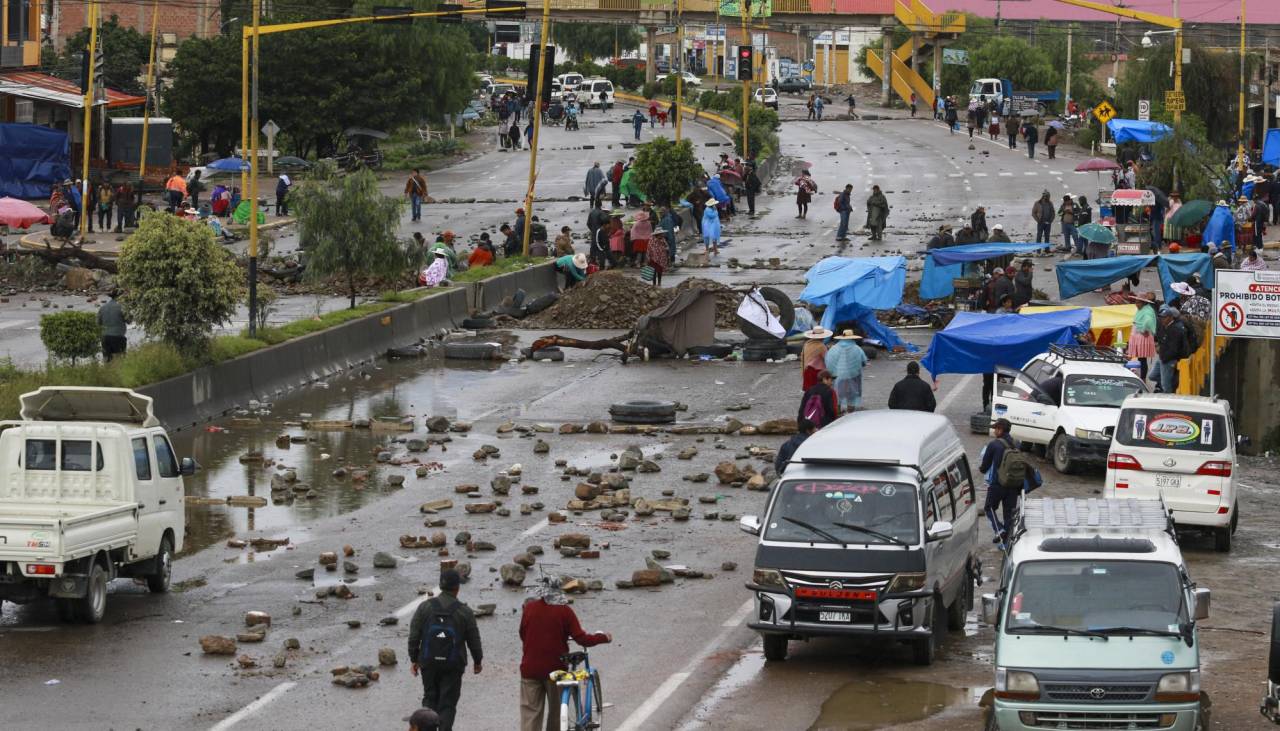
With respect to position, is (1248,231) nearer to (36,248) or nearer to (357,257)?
(357,257)

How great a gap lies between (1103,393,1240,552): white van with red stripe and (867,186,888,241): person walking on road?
3083 cm

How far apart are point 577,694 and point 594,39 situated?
530 ft

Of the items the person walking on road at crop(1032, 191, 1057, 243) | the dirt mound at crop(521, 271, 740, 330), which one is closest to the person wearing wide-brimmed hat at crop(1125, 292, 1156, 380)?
the dirt mound at crop(521, 271, 740, 330)

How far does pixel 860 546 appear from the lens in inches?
619

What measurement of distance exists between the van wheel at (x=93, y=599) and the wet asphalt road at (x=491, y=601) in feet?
0.48

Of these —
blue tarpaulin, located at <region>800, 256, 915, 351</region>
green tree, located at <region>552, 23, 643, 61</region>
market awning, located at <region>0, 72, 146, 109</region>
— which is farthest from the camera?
green tree, located at <region>552, 23, 643, 61</region>

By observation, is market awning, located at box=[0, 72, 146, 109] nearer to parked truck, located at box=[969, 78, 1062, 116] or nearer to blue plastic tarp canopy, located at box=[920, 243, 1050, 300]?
blue plastic tarp canopy, located at box=[920, 243, 1050, 300]

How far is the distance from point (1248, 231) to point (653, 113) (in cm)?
5309

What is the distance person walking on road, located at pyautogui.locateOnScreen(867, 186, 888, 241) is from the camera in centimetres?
5238

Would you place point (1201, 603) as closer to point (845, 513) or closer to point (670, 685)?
point (845, 513)

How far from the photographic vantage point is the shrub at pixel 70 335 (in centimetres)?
2917

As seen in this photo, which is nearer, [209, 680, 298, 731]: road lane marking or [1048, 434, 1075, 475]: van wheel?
[209, 680, 298, 731]: road lane marking

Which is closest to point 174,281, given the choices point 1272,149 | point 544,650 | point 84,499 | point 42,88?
point 84,499

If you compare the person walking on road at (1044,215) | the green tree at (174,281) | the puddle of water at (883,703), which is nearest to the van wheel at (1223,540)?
the puddle of water at (883,703)
